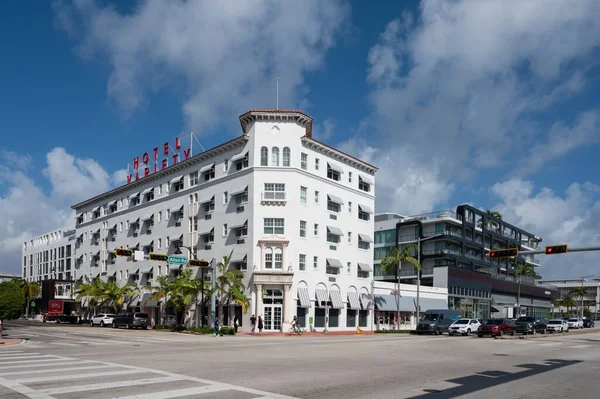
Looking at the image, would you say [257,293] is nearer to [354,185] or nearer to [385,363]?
[354,185]

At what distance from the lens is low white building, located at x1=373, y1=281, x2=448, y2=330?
224 ft

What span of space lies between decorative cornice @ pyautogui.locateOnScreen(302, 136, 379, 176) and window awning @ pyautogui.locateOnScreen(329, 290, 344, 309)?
15.2 meters

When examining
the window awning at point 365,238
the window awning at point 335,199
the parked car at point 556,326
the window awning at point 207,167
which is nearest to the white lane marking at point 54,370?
the window awning at point 335,199

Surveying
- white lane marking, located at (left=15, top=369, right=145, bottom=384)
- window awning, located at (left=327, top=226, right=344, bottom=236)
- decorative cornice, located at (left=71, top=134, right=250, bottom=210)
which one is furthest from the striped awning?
white lane marking, located at (left=15, top=369, right=145, bottom=384)

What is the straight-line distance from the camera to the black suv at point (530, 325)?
54875 millimetres

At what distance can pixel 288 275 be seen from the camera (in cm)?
5531

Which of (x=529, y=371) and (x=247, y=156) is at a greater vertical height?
(x=247, y=156)

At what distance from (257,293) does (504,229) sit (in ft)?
246

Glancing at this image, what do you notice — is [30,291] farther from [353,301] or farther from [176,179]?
[353,301]

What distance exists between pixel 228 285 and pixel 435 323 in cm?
2111

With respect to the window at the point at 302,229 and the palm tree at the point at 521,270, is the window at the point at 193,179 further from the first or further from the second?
the palm tree at the point at 521,270

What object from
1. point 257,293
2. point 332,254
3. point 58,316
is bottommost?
point 58,316

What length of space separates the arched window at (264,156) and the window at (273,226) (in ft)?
19.3

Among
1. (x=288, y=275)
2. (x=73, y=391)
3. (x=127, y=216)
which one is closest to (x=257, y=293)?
(x=288, y=275)
